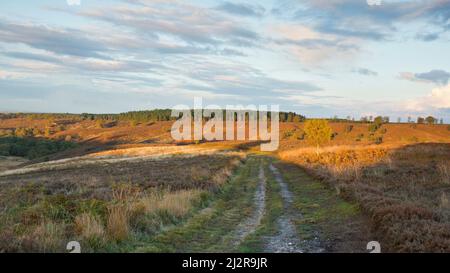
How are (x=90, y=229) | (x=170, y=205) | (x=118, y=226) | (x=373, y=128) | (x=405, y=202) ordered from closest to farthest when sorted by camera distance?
(x=90, y=229) < (x=118, y=226) < (x=405, y=202) < (x=170, y=205) < (x=373, y=128)

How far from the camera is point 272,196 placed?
66.7ft

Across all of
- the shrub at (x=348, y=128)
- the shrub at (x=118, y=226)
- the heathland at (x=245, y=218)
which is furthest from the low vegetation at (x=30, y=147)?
the shrub at (x=118, y=226)

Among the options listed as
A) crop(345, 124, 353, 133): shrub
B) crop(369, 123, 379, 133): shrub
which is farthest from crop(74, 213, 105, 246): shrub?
crop(345, 124, 353, 133): shrub

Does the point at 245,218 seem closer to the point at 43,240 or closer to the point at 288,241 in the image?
the point at 288,241

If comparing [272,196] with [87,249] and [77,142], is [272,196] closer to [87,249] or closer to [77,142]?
[87,249]

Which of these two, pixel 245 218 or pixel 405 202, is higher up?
pixel 405 202

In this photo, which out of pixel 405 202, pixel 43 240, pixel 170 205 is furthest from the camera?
pixel 170 205

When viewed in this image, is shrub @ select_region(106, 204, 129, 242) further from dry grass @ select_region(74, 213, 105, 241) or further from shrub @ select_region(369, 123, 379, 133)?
shrub @ select_region(369, 123, 379, 133)

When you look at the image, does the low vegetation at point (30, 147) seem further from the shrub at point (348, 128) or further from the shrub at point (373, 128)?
the shrub at point (373, 128)

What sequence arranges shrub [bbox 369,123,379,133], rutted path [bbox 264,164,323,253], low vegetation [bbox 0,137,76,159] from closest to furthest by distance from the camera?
1. rutted path [bbox 264,164,323,253]
2. low vegetation [bbox 0,137,76,159]
3. shrub [bbox 369,123,379,133]

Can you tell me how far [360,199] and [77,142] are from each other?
471 ft

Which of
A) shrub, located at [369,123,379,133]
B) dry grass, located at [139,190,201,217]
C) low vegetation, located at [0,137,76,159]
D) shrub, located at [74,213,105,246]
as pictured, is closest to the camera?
shrub, located at [74,213,105,246]

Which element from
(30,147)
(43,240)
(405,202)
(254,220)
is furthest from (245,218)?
(30,147)
